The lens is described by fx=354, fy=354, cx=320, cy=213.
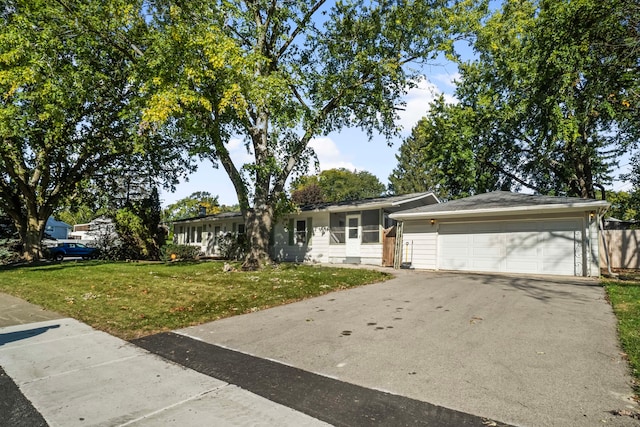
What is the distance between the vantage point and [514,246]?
13.1 meters

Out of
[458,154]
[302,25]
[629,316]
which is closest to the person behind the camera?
[629,316]

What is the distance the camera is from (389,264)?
15844 mm

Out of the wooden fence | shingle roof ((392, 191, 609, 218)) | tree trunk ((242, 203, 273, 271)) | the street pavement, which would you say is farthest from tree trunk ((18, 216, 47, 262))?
the wooden fence

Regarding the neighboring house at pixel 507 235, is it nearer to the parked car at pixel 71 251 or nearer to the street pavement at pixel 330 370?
the street pavement at pixel 330 370

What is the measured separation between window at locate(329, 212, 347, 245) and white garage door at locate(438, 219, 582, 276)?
4833 mm

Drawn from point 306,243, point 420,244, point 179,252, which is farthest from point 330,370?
point 179,252

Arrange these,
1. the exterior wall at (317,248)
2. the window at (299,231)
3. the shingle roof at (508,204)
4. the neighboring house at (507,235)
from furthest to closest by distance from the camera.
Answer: the window at (299,231) → the exterior wall at (317,248) → the neighboring house at (507,235) → the shingle roof at (508,204)

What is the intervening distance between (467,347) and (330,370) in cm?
198

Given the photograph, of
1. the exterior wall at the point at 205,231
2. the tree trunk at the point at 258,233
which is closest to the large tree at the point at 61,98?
the tree trunk at the point at 258,233

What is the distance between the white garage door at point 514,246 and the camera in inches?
476

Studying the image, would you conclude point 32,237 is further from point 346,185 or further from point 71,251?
point 346,185

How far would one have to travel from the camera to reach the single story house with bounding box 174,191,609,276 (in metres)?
12.0

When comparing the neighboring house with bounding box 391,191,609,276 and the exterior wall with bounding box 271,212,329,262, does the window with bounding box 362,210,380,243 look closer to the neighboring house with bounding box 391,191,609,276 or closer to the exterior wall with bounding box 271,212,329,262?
the neighboring house with bounding box 391,191,609,276

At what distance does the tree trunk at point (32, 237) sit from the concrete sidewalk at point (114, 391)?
18377mm
